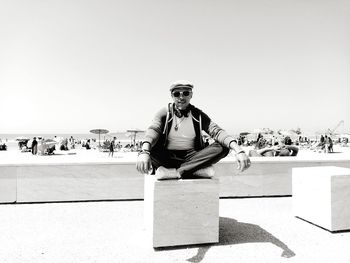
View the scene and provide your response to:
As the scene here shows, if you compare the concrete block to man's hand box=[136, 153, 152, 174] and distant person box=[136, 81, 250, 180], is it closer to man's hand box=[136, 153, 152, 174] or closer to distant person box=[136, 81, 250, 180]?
distant person box=[136, 81, 250, 180]

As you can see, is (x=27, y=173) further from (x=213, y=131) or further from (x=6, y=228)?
(x=213, y=131)

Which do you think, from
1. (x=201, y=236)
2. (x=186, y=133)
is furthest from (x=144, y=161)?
(x=201, y=236)

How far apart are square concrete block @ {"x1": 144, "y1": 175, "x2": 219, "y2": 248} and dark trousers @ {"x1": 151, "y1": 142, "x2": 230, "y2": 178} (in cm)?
17

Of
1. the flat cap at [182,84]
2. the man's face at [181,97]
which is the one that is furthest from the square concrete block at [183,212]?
the flat cap at [182,84]

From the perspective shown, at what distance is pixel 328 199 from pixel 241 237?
1364 millimetres

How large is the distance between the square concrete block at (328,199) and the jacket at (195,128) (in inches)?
68.9

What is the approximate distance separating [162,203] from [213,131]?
1.11 meters

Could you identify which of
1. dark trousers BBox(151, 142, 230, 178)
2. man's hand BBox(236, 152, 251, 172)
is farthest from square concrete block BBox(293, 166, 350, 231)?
dark trousers BBox(151, 142, 230, 178)

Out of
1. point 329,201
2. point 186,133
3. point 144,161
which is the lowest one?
point 329,201

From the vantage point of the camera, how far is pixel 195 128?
414cm

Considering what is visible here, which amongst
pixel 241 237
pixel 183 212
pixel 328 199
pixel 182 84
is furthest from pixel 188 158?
pixel 328 199

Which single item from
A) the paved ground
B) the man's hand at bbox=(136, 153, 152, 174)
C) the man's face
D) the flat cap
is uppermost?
the flat cap

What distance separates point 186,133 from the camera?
4098mm

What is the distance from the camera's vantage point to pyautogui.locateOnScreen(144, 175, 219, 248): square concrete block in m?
3.66
